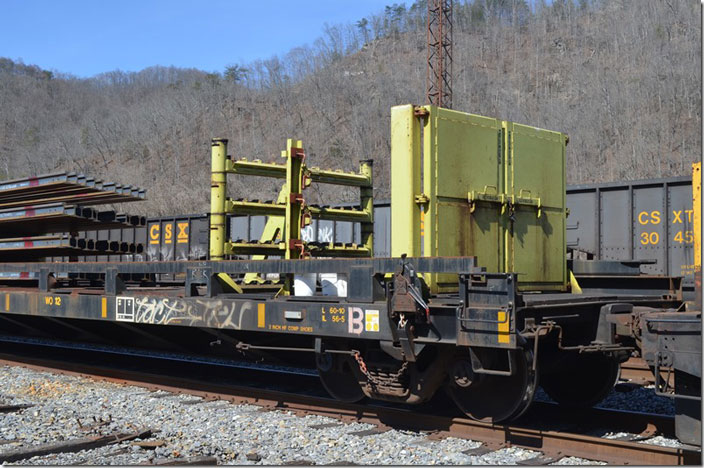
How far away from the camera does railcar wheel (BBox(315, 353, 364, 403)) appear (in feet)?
21.9

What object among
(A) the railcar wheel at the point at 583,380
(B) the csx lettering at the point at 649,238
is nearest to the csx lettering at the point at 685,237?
(B) the csx lettering at the point at 649,238

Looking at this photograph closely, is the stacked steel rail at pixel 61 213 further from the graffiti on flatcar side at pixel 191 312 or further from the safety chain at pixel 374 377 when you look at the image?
the safety chain at pixel 374 377

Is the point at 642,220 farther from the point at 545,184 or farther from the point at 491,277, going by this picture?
the point at 491,277

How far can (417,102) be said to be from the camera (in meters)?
60.4

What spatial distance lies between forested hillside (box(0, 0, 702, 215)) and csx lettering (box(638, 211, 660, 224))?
80.2 ft

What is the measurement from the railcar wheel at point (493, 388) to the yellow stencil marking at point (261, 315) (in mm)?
1772

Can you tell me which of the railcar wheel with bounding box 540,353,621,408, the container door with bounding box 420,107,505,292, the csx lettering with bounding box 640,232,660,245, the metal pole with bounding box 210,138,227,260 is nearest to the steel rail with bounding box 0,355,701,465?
the railcar wheel with bounding box 540,353,621,408

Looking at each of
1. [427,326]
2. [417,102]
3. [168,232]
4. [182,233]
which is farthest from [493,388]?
[417,102]

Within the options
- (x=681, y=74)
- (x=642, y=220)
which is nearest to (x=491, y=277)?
(x=642, y=220)

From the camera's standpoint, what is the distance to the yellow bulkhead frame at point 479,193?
639 centimetres

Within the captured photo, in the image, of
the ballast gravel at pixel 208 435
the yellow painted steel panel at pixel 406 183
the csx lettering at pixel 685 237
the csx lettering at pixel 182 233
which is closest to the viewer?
the ballast gravel at pixel 208 435

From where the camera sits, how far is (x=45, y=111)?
339ft

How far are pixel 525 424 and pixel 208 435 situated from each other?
2.92m

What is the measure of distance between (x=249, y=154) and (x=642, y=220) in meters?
49.4
